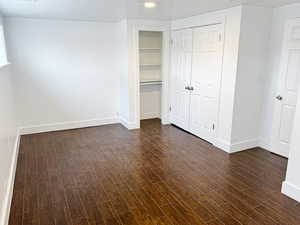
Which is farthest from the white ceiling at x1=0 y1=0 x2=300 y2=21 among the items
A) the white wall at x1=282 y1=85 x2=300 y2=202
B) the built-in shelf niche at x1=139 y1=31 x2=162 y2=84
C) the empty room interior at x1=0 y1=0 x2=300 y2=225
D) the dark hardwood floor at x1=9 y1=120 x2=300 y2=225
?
the dark hardwood floor at x1=9 y1=120 x2=300 y2=225

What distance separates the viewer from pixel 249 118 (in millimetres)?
3922

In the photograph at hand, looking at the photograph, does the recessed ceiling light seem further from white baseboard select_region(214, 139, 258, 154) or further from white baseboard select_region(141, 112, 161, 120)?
white baseboard select_region(141, 112, 161, 120)

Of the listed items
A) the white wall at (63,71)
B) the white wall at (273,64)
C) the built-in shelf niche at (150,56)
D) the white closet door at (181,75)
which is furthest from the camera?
the built-in shelf niche at (150,56)

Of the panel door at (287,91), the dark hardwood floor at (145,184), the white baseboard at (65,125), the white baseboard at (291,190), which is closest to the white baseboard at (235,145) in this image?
the dark hardwood floor at (145,184)

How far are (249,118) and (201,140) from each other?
997 mm

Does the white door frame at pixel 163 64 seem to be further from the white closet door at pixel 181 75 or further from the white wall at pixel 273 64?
the white wall at pixel 273 64

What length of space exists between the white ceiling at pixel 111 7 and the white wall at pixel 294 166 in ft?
6.01

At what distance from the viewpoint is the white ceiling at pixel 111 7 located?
3.21 meters

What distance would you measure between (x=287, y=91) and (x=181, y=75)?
209 cm

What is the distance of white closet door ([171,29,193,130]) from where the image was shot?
469cm

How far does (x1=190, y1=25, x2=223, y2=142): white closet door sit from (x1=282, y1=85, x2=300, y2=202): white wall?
155 centimetres

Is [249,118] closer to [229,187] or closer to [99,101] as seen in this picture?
[229,187]

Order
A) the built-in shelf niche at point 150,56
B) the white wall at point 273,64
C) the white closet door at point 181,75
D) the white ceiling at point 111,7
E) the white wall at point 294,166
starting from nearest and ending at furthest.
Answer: the white wall at point 294,166
the white ceiling at point 111,7
the white wall at point 273,64
the white closet door at point 181,75
the built-in shelf niche at point 150,56

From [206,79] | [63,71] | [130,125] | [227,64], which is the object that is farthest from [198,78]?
[63,71]
